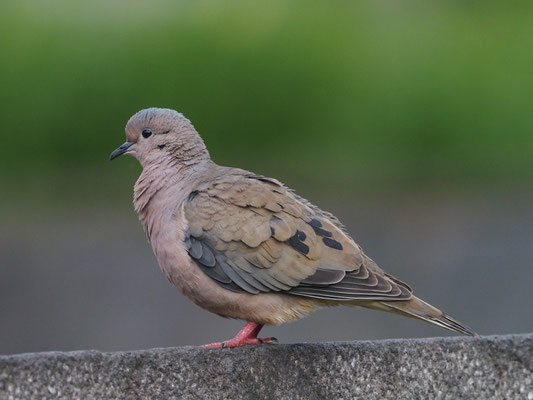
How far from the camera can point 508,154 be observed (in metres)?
7.76

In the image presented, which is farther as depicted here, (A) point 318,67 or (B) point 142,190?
(A) point 318,67

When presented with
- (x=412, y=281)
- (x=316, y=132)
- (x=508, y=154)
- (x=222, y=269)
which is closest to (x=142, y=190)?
(x=222, y=269)

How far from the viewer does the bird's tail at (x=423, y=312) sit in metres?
3.53

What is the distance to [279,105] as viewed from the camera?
7555 millimetres

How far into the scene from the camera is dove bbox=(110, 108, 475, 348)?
3615 millimetres

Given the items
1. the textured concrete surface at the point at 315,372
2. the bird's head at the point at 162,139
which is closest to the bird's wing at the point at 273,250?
the bird's head at the point at 162,139

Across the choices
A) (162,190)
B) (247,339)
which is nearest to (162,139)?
(162,190)

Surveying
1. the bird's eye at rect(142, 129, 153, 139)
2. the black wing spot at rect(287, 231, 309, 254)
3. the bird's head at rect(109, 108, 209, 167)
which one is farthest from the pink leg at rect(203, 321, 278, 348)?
the bird's eye at rect(142, 129, 153, 139)

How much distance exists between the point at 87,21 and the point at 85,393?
526 cm

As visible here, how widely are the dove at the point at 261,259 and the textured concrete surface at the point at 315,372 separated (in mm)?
527

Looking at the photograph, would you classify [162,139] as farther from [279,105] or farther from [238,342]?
[279,105]

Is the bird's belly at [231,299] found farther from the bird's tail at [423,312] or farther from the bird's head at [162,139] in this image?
the bird's head at [162,139]

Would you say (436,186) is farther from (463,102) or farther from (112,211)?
(112,211)

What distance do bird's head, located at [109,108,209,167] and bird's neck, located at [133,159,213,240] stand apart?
0.14 feet
